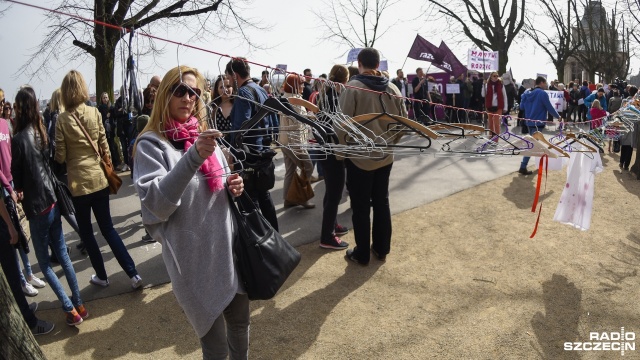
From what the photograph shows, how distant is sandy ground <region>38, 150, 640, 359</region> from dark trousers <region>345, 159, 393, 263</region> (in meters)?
0.20

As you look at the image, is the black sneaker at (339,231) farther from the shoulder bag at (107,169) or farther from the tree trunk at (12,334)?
the tree trunk at (12,334)

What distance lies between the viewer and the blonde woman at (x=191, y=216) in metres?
2.07

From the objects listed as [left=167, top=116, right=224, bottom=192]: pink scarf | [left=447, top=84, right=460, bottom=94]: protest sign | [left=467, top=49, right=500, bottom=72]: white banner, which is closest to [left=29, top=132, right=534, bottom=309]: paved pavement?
[left=167, top=116, right=224, bottom=192]: pink scarf

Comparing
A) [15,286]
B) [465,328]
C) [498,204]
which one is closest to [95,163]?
[15,286]

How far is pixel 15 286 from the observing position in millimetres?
3416

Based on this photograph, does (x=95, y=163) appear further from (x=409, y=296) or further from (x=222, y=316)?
(x=409, y=296)

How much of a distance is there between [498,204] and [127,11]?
9.36 meters

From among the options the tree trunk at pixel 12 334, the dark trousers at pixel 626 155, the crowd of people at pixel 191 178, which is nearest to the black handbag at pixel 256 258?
the crowd of people at pixel 191 178

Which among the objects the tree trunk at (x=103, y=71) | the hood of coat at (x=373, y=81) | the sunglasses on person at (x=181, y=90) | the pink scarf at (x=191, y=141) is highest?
the tree trunk at (x=103, y=71)

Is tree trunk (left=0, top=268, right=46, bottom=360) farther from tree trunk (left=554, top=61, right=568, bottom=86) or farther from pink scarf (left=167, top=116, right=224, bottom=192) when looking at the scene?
tree trunk (left=554, top=61, right=568, bottom=86)

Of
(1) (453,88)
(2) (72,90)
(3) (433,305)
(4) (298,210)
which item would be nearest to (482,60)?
(1) (453,88)

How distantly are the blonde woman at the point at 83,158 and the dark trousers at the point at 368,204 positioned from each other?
2011 millimetres

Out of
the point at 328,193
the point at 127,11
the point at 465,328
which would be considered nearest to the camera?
the point at 465,328

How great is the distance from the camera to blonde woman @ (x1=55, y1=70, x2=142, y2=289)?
146 inches
